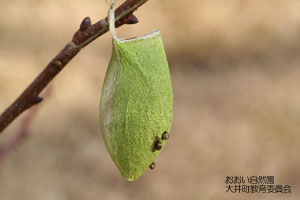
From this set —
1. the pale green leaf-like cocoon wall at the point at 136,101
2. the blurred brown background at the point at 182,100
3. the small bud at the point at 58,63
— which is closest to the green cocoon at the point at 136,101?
the pale green leaf-like cocoon wall at the point at 136,101

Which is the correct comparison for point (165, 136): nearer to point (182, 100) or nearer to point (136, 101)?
point (136, 101)

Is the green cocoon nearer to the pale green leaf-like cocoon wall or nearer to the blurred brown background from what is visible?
the pale green leaf-like cocoon wall

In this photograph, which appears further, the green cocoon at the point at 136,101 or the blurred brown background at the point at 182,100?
the blurred brown background at the point at 182,100

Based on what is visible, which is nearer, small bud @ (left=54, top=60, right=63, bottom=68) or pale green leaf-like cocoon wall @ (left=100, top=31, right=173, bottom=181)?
pale green leaf-like cocoon wall @ (left=100, top=31, right=173, bottom=181)

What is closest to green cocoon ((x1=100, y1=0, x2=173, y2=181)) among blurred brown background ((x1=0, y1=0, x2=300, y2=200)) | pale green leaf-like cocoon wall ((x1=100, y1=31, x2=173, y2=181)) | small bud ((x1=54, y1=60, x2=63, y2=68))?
pale green leaf-like cocoon wall ((x1=100, y1=31, x2=173, y2=181))

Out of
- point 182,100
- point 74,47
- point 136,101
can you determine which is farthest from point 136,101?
point 182,100

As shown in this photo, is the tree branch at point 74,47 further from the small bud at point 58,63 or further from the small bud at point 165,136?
the small bud at point 165,136
